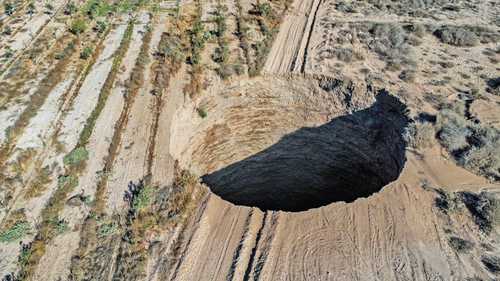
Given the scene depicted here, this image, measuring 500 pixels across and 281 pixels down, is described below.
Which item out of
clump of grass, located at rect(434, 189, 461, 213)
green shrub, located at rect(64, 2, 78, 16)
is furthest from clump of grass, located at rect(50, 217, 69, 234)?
green shrub, located at rect(64, 2, 78, 16)

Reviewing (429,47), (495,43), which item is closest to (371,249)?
(429,47)

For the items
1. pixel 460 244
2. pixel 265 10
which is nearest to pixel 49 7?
pixel 265 10

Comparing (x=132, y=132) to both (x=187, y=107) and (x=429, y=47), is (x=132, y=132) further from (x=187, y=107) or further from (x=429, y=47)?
(x=429, y=47)

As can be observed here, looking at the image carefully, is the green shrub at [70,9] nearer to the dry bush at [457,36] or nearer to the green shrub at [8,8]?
the green shrub at [8,8]

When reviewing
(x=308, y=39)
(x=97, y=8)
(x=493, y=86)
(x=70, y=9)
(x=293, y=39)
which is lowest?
(x=70, y=9)

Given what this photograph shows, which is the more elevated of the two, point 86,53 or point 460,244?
point 460,244

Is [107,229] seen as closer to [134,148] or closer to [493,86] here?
[134,148]
